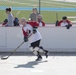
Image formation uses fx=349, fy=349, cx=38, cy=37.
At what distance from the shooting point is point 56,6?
34312mm

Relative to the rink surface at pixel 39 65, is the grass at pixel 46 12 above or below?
above

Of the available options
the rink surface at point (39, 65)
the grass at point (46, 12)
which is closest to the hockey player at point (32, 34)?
the rink surface at point (39, 65)

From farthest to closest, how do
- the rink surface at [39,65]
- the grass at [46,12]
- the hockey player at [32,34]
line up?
1. the grass at [46,12]
2. the hockey player at [32,34]
3. the rink surface at [39,65]

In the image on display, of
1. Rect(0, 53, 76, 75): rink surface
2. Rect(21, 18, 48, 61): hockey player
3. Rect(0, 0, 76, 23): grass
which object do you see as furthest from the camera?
Rect(0, 0, 76, 23): grass

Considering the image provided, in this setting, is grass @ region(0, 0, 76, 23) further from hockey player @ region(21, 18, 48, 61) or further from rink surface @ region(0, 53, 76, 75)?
hockey player @ region(21, 18, 48, 61)

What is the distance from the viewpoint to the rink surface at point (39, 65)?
10414mm

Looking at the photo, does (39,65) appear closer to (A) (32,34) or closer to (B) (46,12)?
(A) (32,34)

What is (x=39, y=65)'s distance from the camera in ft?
37.6

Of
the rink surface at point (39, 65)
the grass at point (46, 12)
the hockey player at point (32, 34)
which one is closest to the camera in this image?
the rink surface at point (39, 65)

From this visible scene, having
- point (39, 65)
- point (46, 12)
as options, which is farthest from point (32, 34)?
point (46, 12)

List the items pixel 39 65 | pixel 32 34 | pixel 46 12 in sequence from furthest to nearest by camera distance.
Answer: pixel 46 12, pixel 32 34, pixel 39 65

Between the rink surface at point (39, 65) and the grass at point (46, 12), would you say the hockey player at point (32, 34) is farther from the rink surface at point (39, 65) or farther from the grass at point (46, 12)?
the grass at point (46, 12)

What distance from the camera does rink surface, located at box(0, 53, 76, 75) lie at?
10.4 meters

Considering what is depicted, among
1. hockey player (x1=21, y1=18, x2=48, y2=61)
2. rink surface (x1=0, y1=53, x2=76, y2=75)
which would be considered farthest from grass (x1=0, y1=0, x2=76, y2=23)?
hockey player (x1=21, y1=18, x2=48, y2=61)
